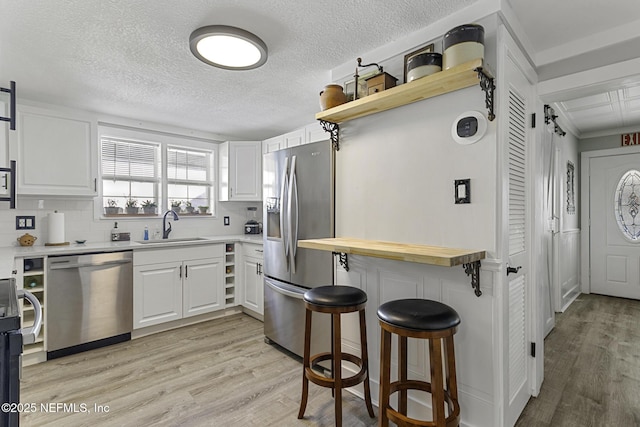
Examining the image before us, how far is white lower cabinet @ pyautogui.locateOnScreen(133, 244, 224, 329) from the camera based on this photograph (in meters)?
3.27

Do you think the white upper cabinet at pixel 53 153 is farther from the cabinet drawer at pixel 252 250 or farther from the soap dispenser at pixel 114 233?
the cabinet drawer at pixel 252 250

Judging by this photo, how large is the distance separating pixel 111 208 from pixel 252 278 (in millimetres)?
1796

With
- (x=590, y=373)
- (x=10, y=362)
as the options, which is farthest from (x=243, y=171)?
(x=590, y=373)

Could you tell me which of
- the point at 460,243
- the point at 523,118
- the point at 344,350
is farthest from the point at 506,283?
the point at 344,350

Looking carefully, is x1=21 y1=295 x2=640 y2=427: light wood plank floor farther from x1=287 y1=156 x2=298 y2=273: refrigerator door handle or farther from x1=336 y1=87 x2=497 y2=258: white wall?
x1=336 y1=87 x2=497 y2=258: white wall

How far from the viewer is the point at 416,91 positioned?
1812 mm

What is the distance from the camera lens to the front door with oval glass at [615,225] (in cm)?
446

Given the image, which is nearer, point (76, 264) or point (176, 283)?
point (76, 264)

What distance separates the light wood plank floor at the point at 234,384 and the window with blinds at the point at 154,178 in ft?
5.16

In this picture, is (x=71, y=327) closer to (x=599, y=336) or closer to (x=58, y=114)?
(x=58, y=114)

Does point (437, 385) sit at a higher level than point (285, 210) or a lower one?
lower

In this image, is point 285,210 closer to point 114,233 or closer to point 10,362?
point 10,362

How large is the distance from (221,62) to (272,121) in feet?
5.96

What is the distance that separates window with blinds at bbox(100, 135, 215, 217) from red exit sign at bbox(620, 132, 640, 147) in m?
5.74
